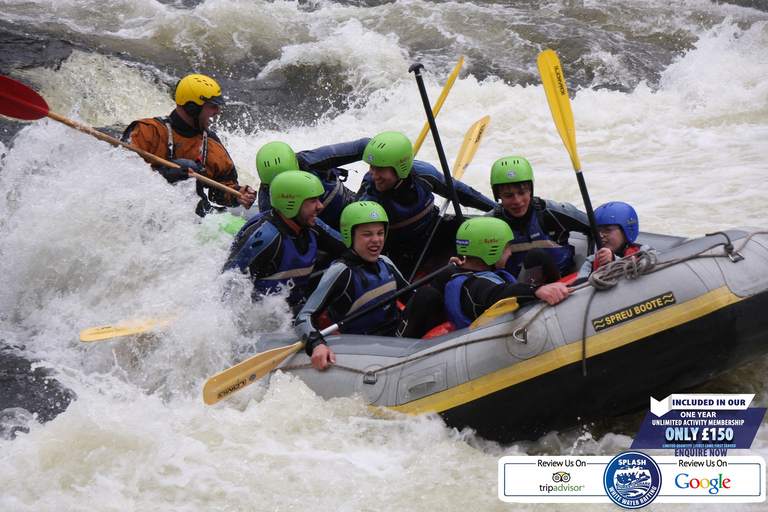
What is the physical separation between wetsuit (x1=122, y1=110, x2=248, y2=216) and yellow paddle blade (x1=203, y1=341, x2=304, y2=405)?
6.54 feet

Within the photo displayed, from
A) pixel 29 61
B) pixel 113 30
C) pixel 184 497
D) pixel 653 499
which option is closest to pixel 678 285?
pixel 653 499

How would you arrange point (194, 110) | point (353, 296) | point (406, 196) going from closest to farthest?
point (353, 296)
point (406, 196)
point (194, 110)

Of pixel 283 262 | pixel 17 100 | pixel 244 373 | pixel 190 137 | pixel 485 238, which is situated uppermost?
pixel 485 238

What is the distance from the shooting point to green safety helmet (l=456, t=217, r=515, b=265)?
3.62m

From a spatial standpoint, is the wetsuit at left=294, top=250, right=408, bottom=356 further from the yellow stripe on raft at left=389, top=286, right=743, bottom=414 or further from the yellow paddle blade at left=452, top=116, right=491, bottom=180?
the yellow paddle blade at left=452, top=116, right=491, bottom=180

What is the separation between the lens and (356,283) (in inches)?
152

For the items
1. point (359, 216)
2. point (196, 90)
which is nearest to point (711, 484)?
point (359, 216)

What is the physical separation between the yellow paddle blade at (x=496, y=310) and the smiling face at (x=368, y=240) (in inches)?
29.0

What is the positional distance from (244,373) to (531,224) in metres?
1.90

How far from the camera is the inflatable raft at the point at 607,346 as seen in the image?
307 cm

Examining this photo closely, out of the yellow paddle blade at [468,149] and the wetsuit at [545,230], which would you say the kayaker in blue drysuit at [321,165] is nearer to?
the yellow paddle blade at [468,149]

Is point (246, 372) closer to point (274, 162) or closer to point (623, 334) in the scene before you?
point (274, 162)

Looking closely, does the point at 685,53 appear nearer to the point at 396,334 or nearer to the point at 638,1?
the point at 638,1

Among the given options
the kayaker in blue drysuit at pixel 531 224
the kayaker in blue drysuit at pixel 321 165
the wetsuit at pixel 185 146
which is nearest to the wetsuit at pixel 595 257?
the kayaker in blue drysuit at pixel 531 224
